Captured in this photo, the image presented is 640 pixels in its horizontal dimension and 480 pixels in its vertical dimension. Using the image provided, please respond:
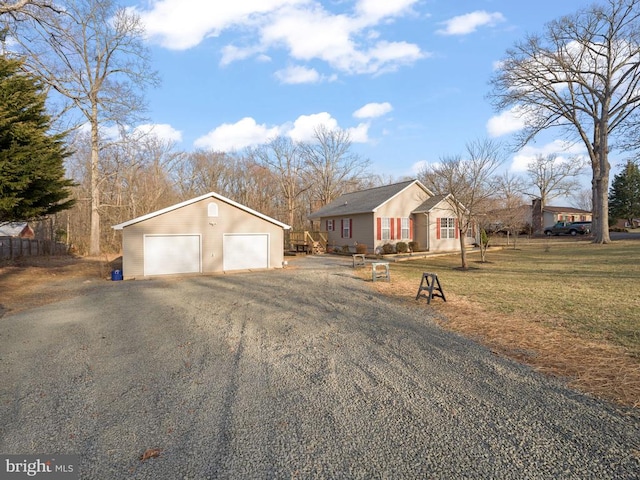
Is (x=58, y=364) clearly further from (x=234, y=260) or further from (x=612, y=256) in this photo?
(x=612, y=256)

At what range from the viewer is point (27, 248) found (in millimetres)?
22719

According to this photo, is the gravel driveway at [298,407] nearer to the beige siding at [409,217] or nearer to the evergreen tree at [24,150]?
the evergreen tree at [24,150]

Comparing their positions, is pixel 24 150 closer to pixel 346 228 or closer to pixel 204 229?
pixel 204 229

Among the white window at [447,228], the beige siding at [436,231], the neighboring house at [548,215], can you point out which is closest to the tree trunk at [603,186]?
the white window at [447,228]

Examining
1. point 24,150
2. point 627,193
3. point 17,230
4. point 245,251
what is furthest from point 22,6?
point 627,193

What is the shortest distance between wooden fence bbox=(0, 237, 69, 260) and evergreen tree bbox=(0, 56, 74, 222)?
1101 centimetres

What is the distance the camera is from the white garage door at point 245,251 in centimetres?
1662

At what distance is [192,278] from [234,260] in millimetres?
2514

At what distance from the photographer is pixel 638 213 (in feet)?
143

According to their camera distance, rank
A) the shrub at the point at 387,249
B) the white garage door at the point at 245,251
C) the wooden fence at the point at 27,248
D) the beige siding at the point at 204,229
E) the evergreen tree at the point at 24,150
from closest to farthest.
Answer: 1. the evergreen tree at the point at 24,150
2. the beige siding at the point at 204,229
3. the white garage door at the point at 245,251
4. the wooden fence at the point at 27,248
5. the shrub at the point at 387,249

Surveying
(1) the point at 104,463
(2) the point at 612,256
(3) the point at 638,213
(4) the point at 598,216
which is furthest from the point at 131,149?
(3) the point at 638,213

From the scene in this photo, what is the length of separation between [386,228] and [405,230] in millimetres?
1759

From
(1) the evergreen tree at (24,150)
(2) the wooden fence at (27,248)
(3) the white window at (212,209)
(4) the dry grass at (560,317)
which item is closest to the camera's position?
(4) the dry grass at (560,317)

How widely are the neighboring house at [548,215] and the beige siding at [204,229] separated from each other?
A: 39989 mm
